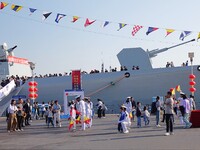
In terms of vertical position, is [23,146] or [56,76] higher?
[56,76]

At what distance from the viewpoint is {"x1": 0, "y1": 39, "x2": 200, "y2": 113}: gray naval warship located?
31.6 metres

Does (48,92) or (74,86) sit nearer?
(74,86)

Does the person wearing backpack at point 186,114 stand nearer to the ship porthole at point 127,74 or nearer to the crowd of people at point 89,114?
the crowd of people at point 89,114

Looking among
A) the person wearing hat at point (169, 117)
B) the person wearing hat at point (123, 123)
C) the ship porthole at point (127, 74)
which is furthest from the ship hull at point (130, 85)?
the person wearing hat at point (169, 117)

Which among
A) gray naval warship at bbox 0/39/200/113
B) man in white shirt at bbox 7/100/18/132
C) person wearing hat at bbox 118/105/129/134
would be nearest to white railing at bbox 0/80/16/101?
gray naval warship at bbox 0/39/200/113

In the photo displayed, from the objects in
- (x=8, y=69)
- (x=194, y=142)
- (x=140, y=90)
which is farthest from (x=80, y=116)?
(x=8, y=69)

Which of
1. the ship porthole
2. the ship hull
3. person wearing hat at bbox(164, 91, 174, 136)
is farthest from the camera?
the ship porthole

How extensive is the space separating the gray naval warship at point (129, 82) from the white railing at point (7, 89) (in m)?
1.02

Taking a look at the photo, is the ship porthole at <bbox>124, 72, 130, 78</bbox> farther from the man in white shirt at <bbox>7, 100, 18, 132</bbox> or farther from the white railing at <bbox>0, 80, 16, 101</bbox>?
the man in white shirt at <bbox>7, 100, 18, 132</bbox>

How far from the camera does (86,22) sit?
2650 cm

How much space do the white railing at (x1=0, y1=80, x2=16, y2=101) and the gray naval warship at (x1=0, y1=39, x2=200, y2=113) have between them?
1.02m

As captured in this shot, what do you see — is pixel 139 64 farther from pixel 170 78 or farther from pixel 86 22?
pixel 86 22

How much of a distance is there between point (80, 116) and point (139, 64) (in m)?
19.4

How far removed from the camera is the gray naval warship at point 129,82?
1245 inches
